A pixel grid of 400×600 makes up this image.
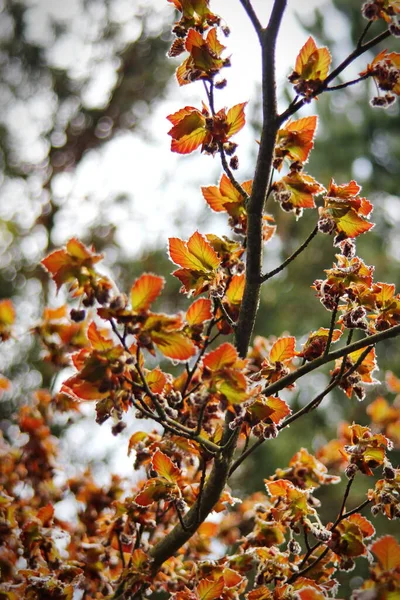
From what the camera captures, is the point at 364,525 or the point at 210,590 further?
the point at 364,525

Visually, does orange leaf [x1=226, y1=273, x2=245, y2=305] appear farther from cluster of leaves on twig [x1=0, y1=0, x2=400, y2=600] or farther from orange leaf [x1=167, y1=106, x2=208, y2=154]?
orange leaf [x1=167, y1=106, x2=208, y2=154]

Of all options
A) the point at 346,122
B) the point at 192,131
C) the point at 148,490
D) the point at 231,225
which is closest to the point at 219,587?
the point at 148,490

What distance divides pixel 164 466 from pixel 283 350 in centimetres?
37

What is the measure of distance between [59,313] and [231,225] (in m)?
0.81

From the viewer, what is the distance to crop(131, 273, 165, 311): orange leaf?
85 centimetres

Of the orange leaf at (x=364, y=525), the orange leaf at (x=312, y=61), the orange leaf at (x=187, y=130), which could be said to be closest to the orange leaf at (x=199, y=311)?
the orange leaf at (x=187, y=130)

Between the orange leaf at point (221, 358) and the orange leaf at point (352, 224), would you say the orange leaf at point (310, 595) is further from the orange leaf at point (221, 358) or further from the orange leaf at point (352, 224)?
the orange leaf at point (352, 224)

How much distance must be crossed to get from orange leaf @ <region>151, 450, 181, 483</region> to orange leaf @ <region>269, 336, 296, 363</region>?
1.10ft

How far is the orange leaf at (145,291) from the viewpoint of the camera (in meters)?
0.85

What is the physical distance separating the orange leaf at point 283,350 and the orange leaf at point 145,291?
1.30 ft

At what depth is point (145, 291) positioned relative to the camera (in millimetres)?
849

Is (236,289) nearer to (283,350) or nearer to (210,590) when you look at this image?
(283,350)

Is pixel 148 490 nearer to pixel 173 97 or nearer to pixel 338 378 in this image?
pixel 338 378

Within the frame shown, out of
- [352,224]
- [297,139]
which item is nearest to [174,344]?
[352,224]
